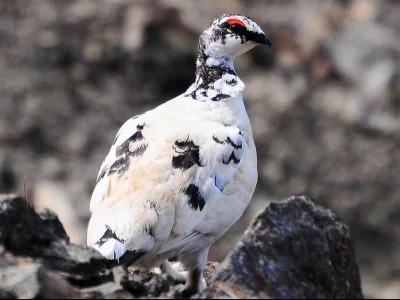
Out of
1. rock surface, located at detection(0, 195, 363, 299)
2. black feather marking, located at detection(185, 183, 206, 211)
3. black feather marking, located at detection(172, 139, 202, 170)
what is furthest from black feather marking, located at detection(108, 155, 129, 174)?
rock surface, located at detection(0, 195, 363, 299)

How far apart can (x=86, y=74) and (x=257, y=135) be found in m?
3.18

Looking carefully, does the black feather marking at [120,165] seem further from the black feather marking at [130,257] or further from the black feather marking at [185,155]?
the black feather marking at [130,257]

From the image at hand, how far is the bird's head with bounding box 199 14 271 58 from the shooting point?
7.07 metres

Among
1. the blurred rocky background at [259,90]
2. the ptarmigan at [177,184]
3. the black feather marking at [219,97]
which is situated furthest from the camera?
the blurred rocky background at [259,90]

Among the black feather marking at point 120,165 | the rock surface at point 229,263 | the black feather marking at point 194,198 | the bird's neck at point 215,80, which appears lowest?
the rock surface at point 229,263

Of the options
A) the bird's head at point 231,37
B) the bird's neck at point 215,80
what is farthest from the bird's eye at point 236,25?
the bird's neck at point 215,80

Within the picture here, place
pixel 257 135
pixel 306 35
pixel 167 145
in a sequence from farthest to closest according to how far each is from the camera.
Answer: pixel 306 35
pixel 257 135
pixel 167 145

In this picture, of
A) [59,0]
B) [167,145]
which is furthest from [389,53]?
[167,145]

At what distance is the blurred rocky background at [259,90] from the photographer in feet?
60.1

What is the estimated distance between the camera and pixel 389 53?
67.8 feet

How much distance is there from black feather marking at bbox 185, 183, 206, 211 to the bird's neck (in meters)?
0.92

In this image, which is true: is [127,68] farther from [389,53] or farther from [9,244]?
[9,244]

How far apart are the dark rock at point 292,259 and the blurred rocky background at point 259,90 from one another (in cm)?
1241

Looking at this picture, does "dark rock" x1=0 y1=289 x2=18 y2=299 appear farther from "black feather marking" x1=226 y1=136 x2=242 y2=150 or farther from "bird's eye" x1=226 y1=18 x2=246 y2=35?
"bird's eye" x1=226 y1=18 x2=246 y2=35
